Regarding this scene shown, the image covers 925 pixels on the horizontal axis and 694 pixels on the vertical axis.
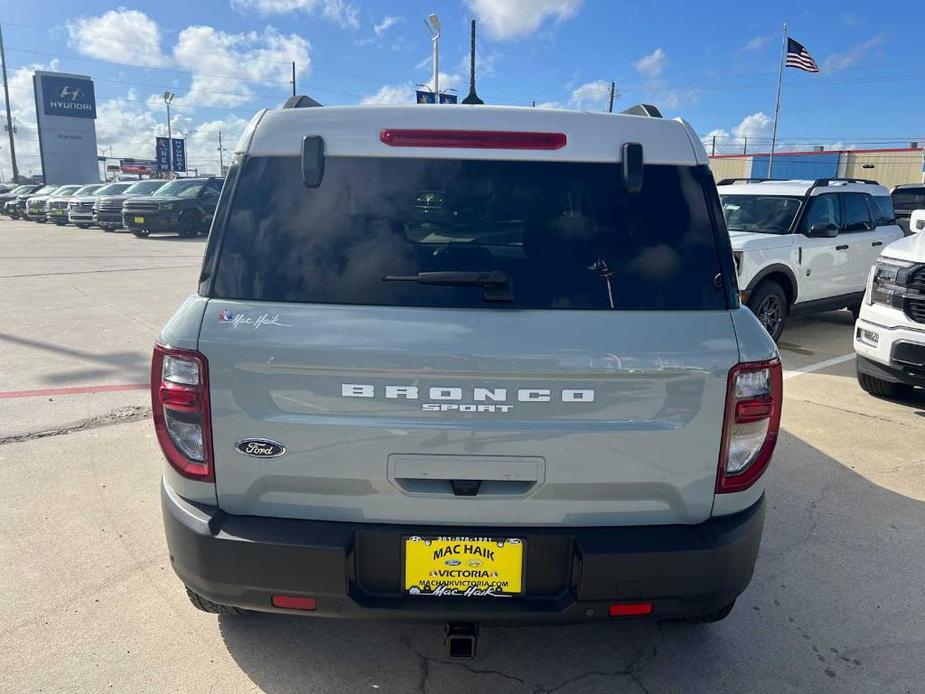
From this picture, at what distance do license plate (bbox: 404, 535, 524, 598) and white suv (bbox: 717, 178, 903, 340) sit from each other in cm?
605

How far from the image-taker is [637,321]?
6.72 feet

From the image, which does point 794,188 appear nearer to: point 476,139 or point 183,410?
point 476,139

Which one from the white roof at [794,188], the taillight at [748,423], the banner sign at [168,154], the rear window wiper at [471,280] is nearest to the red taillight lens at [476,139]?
the rear window wiper at [471,280]

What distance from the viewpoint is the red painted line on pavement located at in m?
5.56

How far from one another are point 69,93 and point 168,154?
10229mm

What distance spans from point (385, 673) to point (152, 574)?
4.36ft

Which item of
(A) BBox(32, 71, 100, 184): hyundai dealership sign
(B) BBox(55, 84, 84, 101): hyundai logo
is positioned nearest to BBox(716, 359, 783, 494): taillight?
(A) BBox(32, 71, 100, 184): hyundai dealership sign

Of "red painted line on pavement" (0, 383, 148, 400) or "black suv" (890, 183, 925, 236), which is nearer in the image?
"red painted line on pavement" (0, 383, 148, 400)

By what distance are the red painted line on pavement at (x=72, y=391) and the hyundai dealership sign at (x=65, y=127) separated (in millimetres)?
55112

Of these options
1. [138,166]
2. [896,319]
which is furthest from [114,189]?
[138,166]

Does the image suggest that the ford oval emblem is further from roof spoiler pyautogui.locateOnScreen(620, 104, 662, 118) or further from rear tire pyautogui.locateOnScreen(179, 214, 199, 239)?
rear tire pyautogui.locateOnScreen(179, 214, 199, 239)

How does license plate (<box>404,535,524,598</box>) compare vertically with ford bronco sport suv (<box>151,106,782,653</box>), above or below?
below

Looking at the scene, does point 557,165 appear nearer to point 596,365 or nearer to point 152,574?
point 596,365

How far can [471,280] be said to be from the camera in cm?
205
